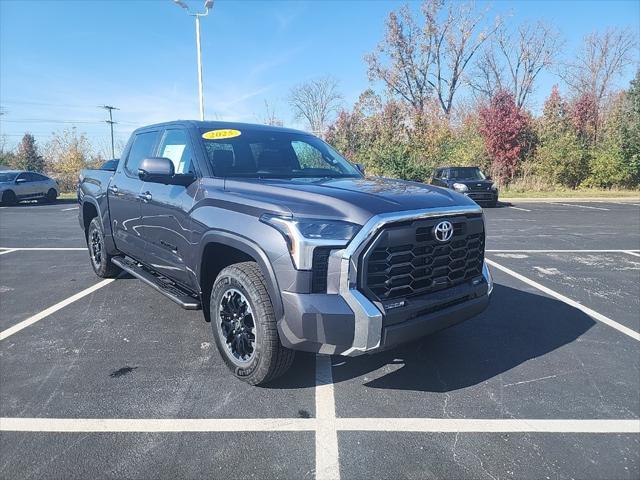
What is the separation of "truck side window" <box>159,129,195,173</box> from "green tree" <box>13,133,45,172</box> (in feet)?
113

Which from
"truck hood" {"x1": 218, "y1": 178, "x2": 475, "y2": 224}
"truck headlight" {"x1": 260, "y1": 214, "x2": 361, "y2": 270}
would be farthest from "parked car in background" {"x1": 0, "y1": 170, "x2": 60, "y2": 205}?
"truck headlight" {"x1": 260, "y1": 214, "x2": 361, "y2": 270}

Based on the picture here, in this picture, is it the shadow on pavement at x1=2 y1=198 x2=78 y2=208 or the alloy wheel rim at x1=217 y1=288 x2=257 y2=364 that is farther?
the shadow on pavement at x1=2 y1=198 x2=78 y2=208

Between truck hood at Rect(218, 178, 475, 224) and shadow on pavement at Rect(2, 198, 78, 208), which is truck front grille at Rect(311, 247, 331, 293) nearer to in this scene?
truck hood at Rect(218, 178, 475, 224)

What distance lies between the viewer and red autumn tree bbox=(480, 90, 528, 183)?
2489cm

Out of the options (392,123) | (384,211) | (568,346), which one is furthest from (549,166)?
(384,211)

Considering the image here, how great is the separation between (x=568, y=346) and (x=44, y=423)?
409cm

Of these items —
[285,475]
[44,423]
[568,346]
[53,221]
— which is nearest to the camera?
[285,475]

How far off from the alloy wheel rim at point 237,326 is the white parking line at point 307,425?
1.59 feet

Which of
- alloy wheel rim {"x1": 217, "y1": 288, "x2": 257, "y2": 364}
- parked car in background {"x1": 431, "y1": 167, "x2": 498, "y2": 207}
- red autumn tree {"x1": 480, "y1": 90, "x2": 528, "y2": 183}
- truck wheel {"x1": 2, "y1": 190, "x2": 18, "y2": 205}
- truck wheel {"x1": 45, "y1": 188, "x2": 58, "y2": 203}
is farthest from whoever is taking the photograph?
red autumn tree {"x1": 480, "y1": 90, "x2": 528, "y2": 183}

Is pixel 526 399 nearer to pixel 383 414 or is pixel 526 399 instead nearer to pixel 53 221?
pixel 383 414

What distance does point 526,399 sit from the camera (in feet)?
9.71

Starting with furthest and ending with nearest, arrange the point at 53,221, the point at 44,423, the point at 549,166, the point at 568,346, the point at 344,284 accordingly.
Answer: the point at 549,166
the point at 53,221
the point at 568,346
the point at 44,423
the point at 344,284

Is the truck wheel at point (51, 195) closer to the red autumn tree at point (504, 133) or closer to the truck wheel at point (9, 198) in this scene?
the truck wheel at point (9, 198)

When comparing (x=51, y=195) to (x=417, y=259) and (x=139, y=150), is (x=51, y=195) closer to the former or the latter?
(x=139, y=150)
